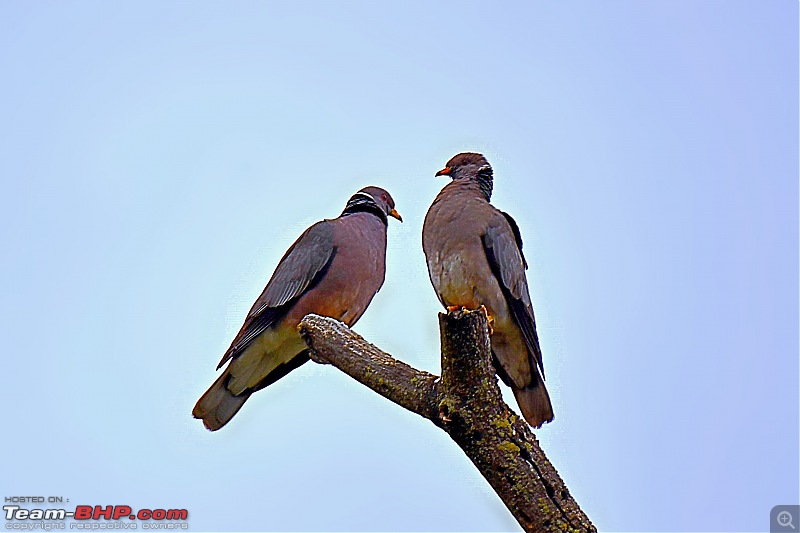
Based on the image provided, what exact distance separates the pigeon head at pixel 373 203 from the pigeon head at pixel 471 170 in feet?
2.01

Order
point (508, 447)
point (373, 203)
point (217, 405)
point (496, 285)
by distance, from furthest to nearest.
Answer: point (373, 203), point (217, 405), point (496, 285), point (508, 447)

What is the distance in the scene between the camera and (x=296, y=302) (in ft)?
19.5

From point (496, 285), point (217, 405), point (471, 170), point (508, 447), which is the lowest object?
point (508, 447)

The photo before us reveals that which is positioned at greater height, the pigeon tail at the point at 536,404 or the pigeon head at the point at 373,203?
the pigeon head at the point at 373,203

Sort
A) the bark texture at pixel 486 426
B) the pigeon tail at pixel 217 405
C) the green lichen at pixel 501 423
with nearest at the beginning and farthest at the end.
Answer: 1. the bark texture at pixel 486 426
2. the green lichen at pixel 501 423
3. the pigeon tail at pixel 217 405

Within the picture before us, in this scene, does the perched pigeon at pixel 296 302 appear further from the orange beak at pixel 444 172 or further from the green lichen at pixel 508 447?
the green lichen at pixel 508 447

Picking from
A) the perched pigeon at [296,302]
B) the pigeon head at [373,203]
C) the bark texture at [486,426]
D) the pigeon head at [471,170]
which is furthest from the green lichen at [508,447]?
the pigeon head at [373,203]

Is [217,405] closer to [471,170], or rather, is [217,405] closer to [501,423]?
[471,170]

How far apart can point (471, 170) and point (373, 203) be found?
936mm

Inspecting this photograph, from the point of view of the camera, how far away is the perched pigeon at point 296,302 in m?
5.84

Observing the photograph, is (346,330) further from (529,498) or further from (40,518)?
(40,518)

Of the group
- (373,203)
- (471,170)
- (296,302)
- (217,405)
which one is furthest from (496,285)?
(217,405)

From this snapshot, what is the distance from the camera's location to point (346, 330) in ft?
15.3

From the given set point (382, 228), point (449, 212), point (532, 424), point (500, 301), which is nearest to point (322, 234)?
point (382, 228)
